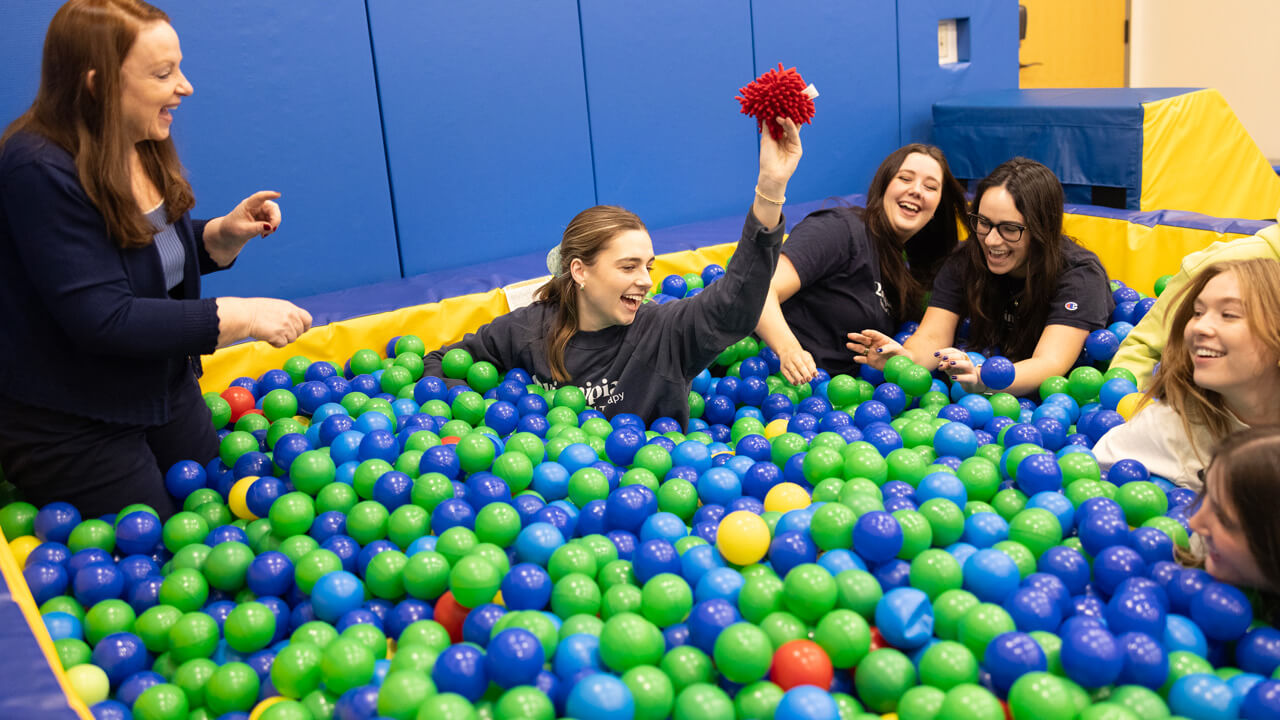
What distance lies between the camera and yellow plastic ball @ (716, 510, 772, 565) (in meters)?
1.40

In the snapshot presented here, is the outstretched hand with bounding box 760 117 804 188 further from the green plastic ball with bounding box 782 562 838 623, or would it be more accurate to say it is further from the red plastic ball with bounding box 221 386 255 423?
the red plastic ball with bounding box 221 386 255 423

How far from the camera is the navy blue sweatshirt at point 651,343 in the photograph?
6.12 ft

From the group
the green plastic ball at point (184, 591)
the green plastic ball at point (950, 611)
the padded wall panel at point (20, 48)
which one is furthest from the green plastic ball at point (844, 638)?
the padded wall panel at point (20, 48)

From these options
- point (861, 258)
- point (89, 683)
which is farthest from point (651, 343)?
point (89, 683)

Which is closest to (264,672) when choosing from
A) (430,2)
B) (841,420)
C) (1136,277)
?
(841,420)

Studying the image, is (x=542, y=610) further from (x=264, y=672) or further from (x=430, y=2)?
(x=430, y=2)

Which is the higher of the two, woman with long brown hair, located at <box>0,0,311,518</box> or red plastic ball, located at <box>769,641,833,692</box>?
woman with long brown hair, located at <box>0,0,311,518</box>

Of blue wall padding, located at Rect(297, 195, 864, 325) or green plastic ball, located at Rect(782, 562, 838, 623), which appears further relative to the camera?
blue wall padding, located at Rect(297, 195, 864, 325)

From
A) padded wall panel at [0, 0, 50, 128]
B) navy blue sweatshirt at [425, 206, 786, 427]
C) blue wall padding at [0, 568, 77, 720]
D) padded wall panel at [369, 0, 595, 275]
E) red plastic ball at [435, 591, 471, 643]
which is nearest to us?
blue wall padding at [0, 568, 77, 720]

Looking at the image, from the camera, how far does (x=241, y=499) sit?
5.87 feet

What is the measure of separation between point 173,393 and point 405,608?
776 mm

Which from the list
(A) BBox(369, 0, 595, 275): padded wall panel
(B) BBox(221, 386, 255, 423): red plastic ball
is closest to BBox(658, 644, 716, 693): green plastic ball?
(B) BBox(221, 386, 255, 423): red plastic ball

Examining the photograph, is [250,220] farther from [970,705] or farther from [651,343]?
[970,705]

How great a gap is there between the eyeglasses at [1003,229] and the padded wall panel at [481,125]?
1.49 metres
